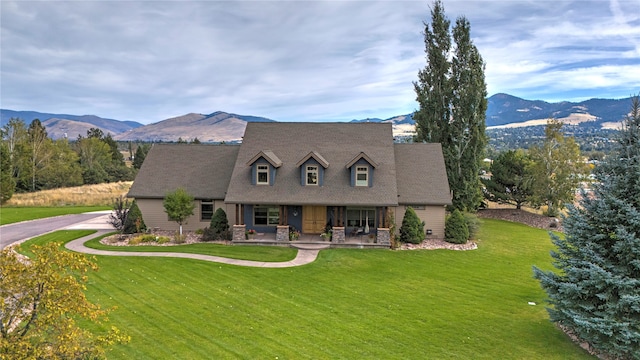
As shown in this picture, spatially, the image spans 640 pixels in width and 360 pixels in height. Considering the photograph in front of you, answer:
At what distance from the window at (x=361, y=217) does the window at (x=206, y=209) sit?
8881 millimetres

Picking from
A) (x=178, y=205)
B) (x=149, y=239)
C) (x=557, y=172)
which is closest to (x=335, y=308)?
(x=178, y=205)

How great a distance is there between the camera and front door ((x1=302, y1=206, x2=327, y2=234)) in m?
23.8

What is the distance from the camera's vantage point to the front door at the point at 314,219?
23.8 meters

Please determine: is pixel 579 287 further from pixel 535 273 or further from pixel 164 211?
pixel 164 211

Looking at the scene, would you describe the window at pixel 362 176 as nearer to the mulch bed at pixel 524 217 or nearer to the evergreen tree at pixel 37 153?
the mulch bed at pixel 524 217

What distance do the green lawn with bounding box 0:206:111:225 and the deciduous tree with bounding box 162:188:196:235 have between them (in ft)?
48.4

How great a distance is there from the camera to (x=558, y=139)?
31.1 meters

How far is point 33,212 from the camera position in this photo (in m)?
33.0

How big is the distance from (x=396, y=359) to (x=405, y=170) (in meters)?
16.8

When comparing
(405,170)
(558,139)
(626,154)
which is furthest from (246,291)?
(558,139)

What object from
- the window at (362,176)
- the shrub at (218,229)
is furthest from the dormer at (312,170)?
the shrub at (218,229)

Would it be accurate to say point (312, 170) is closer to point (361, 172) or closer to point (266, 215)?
point (361, 172)

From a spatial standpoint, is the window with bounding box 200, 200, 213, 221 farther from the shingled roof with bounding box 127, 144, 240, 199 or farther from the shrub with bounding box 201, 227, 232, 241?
the shrub with bounding box 201, 227, 232, 241

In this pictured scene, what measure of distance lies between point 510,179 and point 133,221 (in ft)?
96.8
